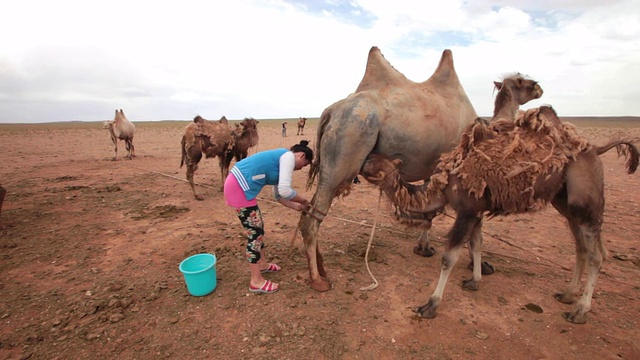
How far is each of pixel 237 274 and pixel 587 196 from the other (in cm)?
442

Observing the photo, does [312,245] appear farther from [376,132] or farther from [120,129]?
[120,129]

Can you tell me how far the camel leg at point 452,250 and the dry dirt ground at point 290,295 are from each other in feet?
0.48

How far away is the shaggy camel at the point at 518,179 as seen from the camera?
3258 mm

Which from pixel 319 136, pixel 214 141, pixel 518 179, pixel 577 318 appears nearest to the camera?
pixel 518 179

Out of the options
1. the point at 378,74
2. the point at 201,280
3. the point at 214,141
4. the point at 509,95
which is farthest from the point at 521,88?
the point at 214,141

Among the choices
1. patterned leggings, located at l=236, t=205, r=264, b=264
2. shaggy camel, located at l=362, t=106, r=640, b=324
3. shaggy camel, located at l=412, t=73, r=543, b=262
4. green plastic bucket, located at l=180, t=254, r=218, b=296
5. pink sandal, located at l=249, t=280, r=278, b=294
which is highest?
shaggy camel, located at l=412, t=73, r=543, b=262

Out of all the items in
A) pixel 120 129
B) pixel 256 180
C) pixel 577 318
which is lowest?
pixel 577 318

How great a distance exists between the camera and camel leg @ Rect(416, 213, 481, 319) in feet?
11.2

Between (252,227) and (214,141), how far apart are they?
5656 millimetres

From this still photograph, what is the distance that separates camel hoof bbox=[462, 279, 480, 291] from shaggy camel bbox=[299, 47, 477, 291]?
1.65 m

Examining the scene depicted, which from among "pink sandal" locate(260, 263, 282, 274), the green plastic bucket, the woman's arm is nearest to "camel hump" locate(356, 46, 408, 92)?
the woman's arm

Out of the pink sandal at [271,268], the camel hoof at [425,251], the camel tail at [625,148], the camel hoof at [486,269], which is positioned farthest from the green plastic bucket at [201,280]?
the camel tail at [625,148]

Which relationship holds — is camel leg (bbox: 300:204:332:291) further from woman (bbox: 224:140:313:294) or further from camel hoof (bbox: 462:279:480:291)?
camel hoof (bbox: 462:279:480:291)

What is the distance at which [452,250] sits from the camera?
3.51 metres
